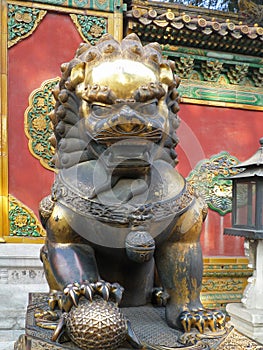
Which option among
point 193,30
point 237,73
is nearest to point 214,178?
point 237,73

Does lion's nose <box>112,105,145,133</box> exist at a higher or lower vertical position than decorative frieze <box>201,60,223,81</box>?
lower

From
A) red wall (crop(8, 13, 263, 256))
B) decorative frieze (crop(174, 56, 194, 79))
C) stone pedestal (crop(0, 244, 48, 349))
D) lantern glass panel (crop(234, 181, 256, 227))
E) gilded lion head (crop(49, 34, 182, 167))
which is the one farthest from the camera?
decorative frieze (crop(174, 56, 194, 79))

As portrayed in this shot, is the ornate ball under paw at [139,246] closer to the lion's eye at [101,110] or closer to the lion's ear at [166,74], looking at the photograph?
the lion's eye at [101,110]

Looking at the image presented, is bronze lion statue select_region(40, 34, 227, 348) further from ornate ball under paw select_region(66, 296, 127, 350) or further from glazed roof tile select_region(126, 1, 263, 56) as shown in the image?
glazed roof tile select_region(126, 1, 263, 56)

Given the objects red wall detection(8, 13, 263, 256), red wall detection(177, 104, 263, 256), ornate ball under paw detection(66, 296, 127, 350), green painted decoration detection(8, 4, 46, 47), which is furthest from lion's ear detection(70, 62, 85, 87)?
red wall detection(177, 104, 263, 256)

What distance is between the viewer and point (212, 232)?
443 centimetres

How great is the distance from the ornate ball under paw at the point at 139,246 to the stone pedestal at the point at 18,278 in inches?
101

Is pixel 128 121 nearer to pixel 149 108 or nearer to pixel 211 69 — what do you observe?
pixel 149 108

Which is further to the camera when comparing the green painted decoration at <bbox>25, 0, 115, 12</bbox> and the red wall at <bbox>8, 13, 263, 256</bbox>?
the green painted decoration at <bbox>25, 0, 115, 12</bbox>

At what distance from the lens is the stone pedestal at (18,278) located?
3152 mm

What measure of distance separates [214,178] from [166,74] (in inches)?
143

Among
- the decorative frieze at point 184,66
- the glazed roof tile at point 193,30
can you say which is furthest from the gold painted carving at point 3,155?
the decorative frieze at point 184,66

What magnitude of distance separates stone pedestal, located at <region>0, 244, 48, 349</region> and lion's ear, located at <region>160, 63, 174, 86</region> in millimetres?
2659

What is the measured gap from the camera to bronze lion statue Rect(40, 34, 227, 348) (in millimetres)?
937
